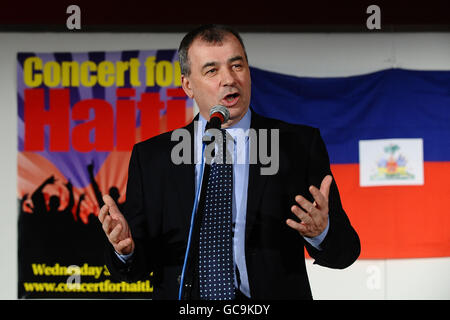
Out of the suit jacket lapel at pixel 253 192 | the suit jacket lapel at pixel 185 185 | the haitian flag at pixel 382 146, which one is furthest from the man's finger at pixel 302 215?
the haitian flag at pixel 382 146

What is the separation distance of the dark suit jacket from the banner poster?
6.59 feet

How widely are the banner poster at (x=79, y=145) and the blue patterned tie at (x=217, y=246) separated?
2159 millimetres

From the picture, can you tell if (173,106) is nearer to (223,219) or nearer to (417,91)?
(417,91)

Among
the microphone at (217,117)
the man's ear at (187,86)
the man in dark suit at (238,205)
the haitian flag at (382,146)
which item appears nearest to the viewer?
the microphone at (217,117)

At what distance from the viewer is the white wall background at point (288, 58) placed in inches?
133

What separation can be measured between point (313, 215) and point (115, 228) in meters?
0.46

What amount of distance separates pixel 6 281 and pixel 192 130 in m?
2.62

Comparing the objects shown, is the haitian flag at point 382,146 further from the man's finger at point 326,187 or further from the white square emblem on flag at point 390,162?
the man's finger at point 326,187

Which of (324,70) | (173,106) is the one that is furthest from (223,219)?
(324,70)

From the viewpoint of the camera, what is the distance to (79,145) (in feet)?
11.1

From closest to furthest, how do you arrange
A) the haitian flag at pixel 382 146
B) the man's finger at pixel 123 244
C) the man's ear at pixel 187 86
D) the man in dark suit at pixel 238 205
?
the man's finger at pixel 123 244
the man in dark suit at pixel 238 205
the man's ear at pixel 187 86
the haitian flag at pixel 382 146

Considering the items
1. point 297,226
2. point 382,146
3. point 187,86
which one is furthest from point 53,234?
point 297,226

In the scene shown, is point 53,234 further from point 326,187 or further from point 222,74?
point 326,187
